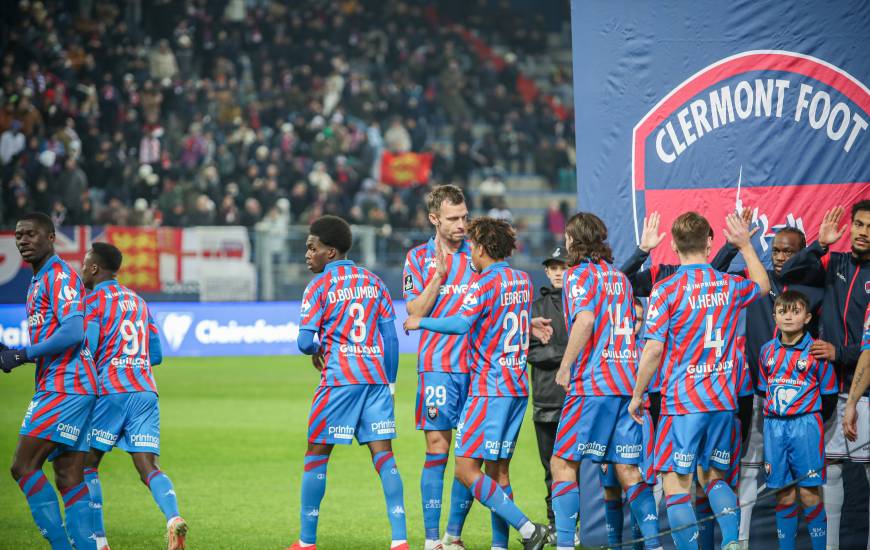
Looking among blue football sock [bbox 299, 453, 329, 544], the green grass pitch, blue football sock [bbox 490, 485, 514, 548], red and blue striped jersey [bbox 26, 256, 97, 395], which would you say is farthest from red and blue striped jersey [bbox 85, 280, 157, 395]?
blue football sock [bbox 490, 485, 514, 548]

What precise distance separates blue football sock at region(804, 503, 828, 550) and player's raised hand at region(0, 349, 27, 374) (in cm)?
514

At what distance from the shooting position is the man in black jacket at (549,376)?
8.09m

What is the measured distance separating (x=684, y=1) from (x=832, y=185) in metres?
1.74

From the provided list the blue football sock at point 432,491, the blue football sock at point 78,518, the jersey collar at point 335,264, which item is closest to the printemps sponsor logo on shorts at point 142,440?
the blue football sock at point 78,518

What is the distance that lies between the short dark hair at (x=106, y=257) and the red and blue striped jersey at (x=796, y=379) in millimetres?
4496

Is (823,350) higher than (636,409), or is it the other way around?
(823,350)

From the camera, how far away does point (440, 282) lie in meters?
7.25

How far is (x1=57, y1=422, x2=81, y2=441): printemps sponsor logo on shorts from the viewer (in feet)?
22.4

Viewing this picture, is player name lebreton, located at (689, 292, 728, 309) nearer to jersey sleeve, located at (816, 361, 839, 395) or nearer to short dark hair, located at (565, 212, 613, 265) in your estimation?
short dark hair, located at (565, 212, 613, 265)

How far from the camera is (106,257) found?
7.49 metres

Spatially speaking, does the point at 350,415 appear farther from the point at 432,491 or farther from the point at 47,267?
the point at 47,267

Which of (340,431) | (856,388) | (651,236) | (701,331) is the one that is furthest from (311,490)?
(856,388)

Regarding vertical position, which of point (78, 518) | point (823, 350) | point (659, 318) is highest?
point (659, 318)

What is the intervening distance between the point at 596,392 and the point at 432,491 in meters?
1.48
